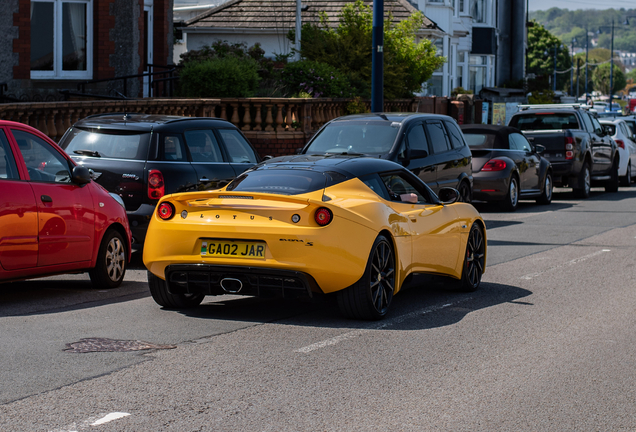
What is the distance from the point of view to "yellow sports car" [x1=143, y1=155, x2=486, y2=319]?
7410 mm

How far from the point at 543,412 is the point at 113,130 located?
23.1 ft

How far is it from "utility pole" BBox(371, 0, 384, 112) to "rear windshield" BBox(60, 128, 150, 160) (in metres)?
6.90

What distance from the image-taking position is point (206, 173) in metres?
11.3

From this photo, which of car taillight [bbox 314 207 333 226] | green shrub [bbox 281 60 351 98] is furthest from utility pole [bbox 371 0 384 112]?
car taillight [bbox 314 207 333 226]

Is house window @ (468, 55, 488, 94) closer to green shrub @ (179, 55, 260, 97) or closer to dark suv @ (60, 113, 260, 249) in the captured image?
green shrub @ (179, 55, 260, 97)

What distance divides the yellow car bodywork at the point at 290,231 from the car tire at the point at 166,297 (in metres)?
0.16

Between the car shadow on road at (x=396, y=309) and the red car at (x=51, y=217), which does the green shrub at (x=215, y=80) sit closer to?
the red car at (x=51, y=217)

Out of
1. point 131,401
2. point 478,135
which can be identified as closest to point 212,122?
point 131,401

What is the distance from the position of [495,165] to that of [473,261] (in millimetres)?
9292

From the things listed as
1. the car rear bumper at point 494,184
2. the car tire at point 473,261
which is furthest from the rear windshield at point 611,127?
the car tire at point 473,261

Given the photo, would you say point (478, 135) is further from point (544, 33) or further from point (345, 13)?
point (544, 33)

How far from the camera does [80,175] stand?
8992 mm

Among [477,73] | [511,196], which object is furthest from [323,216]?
[477,73]

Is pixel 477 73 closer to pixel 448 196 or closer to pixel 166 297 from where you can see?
pixel 448 196
